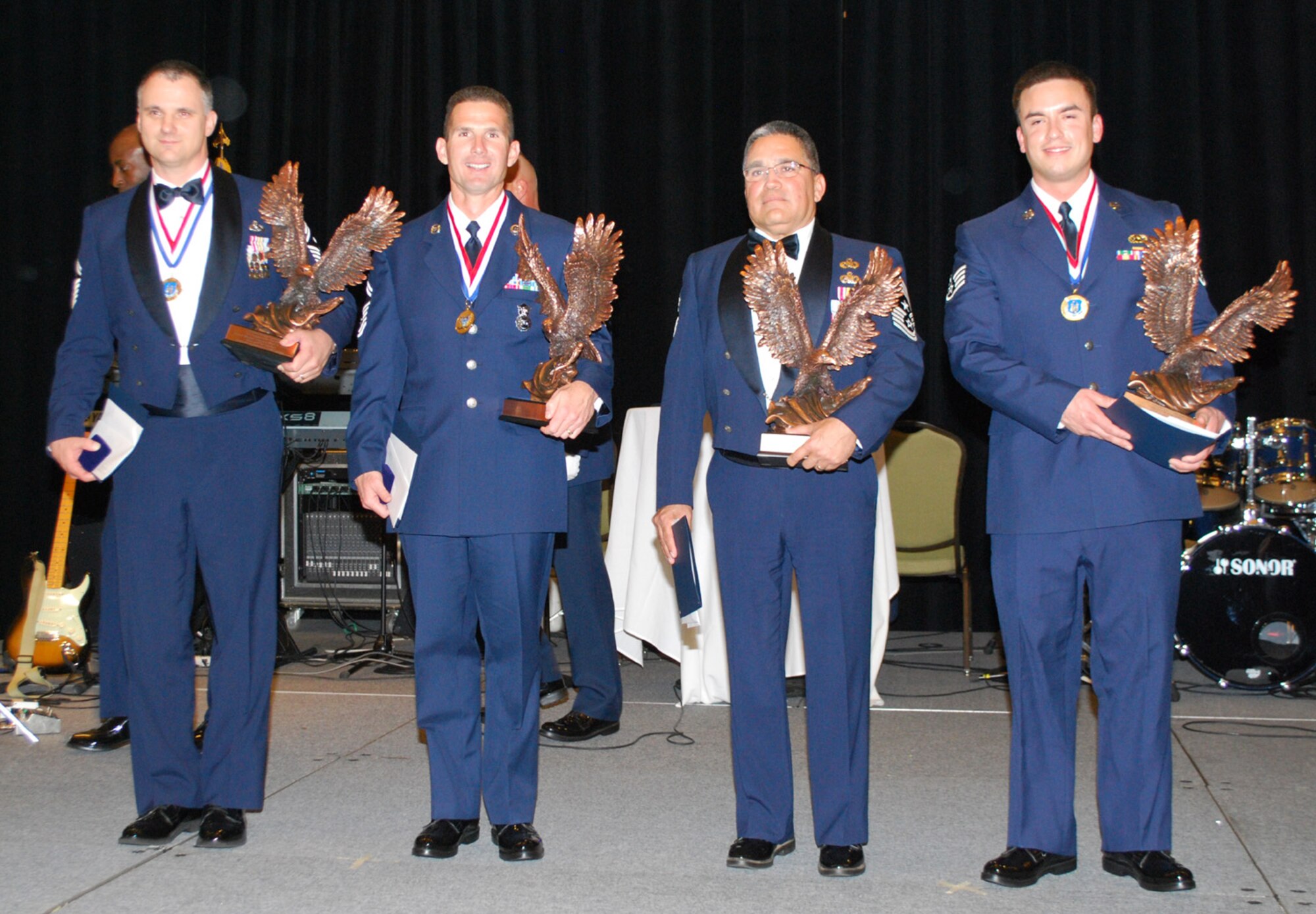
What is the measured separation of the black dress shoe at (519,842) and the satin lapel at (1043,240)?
1692 mm

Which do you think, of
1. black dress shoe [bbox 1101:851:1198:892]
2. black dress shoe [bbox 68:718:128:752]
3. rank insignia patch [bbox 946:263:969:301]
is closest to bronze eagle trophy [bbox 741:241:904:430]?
rank insignia patch [bbox 946:263:969:301]

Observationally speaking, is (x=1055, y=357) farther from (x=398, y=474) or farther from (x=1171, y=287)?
(x=398, y=474)

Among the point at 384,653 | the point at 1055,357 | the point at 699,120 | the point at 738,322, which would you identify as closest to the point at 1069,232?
the point at 1055,357

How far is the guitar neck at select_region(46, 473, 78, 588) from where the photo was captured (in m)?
4.61

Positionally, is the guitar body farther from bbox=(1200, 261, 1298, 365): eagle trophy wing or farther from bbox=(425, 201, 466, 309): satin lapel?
bbox=(1200, 261, 1298, 365): eagle trophy wing

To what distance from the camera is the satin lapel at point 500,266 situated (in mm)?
2752

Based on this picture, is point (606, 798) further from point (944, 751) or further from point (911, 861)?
point (944, 751)

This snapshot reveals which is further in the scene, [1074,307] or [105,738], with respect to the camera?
[105,738]

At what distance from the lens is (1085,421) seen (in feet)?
8.07

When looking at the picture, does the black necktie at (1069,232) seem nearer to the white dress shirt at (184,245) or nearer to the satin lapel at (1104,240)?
the satin lapel at (1104,240)

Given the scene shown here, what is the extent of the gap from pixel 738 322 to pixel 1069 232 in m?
0.74

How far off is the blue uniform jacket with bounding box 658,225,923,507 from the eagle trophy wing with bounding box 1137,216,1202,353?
0.50 meters

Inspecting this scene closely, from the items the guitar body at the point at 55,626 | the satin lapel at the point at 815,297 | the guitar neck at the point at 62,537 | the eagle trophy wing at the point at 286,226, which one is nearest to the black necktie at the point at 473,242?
the eagle trophy wing at the point at 286,226

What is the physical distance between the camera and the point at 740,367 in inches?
107
